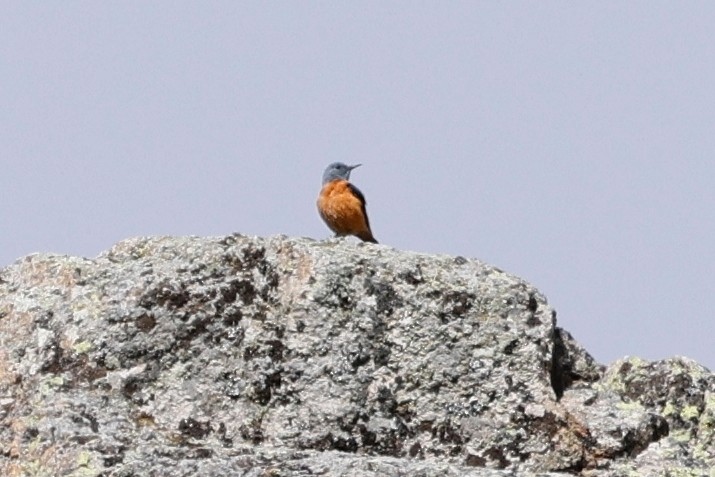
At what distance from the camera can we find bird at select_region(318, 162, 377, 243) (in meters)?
19.7

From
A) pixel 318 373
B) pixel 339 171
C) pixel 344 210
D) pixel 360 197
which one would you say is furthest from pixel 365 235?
pixel 318 373

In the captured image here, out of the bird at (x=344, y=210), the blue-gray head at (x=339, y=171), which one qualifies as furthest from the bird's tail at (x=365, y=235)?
the blue-gray head at (x=339, y=171)

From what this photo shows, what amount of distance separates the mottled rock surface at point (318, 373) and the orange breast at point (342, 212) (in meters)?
8.91

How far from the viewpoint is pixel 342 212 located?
64.7 ft

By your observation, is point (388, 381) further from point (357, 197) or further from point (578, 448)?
point (357, 197)

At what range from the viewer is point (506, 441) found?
9547mm

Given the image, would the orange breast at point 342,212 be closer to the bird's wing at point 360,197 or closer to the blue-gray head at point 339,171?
the bird's wing at point 360,197

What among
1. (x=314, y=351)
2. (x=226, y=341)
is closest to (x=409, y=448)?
(x=314, y=351)

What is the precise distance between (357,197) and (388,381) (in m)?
10.4

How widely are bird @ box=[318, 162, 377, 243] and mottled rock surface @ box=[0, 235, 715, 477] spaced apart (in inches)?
351

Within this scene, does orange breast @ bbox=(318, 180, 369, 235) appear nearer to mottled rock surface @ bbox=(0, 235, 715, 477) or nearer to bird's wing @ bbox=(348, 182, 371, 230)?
bird's wing @ bbox=(348, 182, 371, 230)

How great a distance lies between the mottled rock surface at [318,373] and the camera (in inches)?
369

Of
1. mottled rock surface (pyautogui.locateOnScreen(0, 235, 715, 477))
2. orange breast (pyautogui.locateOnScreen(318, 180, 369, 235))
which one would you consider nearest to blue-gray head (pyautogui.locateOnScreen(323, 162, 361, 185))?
orange breast (pyautogui.locateOnScreen(318, 180, 369, 235))

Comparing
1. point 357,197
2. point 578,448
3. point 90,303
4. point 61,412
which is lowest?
point 578,448
